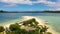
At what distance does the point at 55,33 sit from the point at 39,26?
0.75 ft

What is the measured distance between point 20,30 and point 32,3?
15.6 inches

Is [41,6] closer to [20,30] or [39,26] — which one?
[39,26]

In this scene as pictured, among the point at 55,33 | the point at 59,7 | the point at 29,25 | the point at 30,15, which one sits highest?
the point at 59,7

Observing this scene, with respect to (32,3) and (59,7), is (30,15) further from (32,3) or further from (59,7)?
(59,7)

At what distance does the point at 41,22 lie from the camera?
5.06 ft

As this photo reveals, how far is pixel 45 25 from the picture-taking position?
1540 mm

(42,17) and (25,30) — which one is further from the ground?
(42,17)

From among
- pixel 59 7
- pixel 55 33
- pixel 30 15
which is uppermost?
pixel 59 7

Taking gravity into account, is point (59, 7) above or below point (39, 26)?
above

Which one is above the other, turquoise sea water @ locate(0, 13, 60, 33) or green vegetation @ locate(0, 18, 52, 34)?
turquoise sea water @ locate(0, 13, 60, 33)

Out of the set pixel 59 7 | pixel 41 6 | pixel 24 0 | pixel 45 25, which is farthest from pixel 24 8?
pixel 59 7

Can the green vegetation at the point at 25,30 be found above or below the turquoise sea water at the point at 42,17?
below

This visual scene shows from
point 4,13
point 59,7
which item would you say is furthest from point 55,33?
point 4,13

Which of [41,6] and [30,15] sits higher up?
[41,6]
